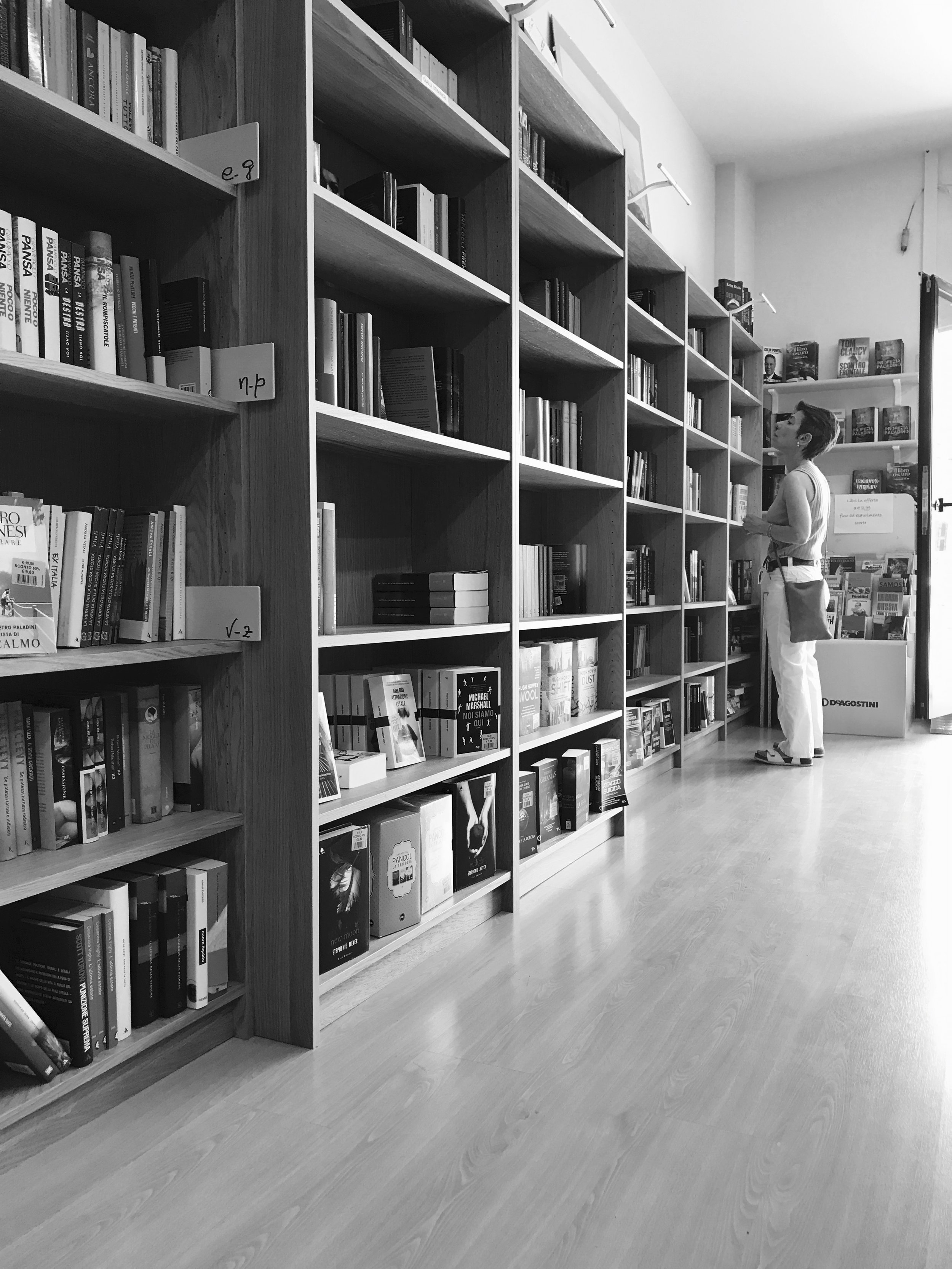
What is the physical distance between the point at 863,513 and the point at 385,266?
16.3 ft

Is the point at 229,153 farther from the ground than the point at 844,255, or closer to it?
closer to it

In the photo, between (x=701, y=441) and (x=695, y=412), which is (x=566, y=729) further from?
(x=695, y=412)

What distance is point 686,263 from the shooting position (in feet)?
19.4

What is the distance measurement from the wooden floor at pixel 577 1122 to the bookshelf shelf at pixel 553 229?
2051mm

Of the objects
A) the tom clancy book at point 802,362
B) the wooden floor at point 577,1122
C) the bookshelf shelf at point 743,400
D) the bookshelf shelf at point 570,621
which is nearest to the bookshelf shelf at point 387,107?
the bookshelf shelf at point 570,621

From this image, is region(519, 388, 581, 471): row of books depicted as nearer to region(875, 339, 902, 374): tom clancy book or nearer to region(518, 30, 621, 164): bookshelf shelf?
region(518, 30, 621, 164): bookshelf shelf

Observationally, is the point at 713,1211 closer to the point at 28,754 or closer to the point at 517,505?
the point at 28,754

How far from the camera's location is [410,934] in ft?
7.29

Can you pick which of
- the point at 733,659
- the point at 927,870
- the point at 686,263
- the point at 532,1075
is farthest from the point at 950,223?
the point at 532,1075

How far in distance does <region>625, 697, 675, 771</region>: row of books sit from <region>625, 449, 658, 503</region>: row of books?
919mm

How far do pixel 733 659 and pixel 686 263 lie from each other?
239cm

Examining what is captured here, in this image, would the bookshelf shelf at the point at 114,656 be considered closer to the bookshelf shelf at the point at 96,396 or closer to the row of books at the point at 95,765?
the row of books at the point at 95,765

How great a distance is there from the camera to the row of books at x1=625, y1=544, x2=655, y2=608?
174 inches

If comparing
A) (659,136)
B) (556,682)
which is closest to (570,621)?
(556,682)
